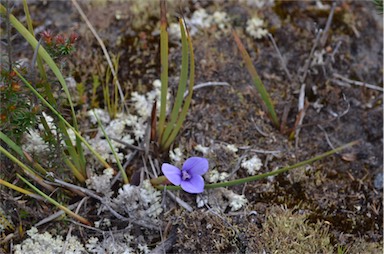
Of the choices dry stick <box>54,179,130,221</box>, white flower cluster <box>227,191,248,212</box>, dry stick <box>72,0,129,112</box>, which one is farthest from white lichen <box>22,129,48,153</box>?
white flower cluster <box>227,191,248,212</box>

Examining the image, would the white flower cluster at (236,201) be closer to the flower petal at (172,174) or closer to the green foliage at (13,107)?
the flower petal at (172,174)

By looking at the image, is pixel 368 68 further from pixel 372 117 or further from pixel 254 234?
pixel 254 234

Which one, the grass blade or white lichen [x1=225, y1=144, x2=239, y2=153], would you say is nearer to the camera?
the grass blade

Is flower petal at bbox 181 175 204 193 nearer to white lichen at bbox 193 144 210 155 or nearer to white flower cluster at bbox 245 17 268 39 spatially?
white lichen at bbox 193 144 210 155

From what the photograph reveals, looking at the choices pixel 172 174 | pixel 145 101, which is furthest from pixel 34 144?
pixel 172 174

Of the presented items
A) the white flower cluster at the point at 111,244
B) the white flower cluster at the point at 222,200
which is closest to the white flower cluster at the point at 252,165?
the white flower cluster at the point at 222,200

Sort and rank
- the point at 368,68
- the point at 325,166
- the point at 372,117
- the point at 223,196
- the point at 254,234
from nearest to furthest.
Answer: the point at 254,234 < the point at 223,196 < the point at 325,166 < the point at 372,117 < the point at 368,68

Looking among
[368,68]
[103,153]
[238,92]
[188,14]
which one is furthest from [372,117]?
[103,153]
